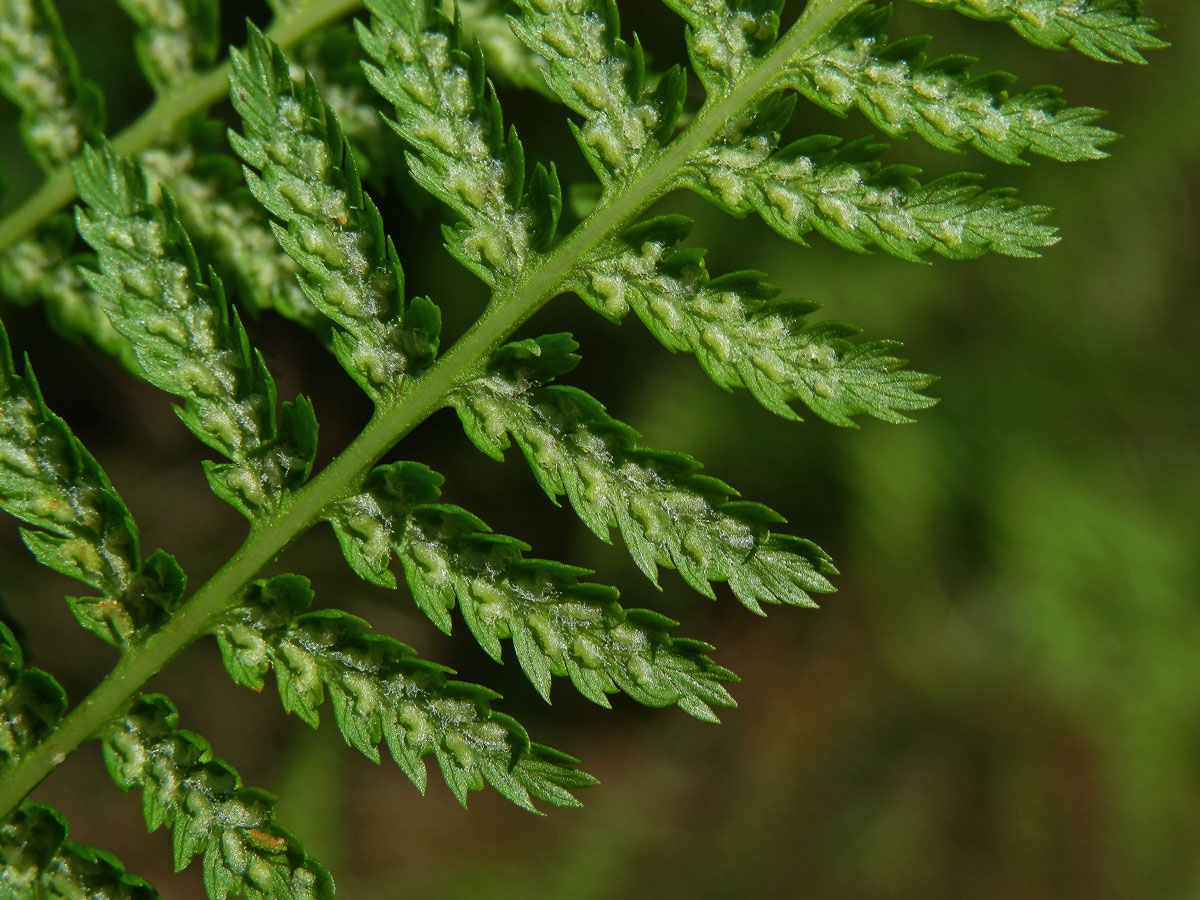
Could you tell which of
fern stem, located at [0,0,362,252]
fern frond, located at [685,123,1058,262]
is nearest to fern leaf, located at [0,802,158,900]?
fern stem, located at [0,0,362,252]

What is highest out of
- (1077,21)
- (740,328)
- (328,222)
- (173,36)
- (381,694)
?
(1077,21)

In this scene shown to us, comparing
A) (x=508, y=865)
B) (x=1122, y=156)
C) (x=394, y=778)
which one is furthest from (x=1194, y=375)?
(x=394, y=778)

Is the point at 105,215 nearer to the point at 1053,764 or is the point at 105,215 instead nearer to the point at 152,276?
the point at 152,276

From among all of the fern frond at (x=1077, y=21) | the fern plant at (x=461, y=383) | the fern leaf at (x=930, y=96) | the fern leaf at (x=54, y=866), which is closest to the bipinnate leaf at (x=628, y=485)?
the fern plant at (x=461, y=383)

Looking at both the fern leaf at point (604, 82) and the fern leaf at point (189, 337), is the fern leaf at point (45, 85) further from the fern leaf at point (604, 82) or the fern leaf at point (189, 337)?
the fern leaf at point (604, 82)

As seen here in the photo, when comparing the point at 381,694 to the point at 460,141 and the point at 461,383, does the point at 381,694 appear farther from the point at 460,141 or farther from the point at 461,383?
the point at 460,141

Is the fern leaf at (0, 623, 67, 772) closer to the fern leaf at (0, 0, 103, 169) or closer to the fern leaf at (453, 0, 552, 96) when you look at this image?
the fern leaf at (0, 0, 103, 169)

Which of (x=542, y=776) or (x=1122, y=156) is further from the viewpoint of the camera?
(x=1122, y=156)

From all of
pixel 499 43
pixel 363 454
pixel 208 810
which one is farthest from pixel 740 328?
pixel 208 810
